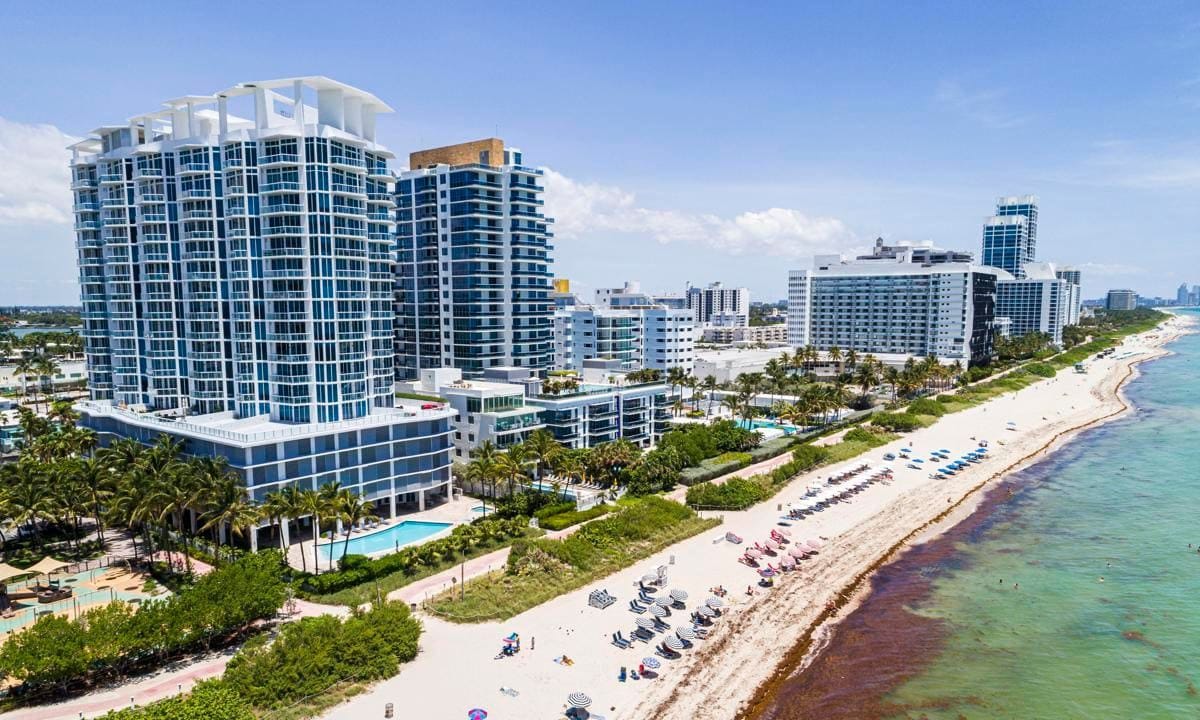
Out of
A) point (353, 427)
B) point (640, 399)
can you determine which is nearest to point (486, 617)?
point (353, 427)

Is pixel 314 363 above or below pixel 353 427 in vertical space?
A: above

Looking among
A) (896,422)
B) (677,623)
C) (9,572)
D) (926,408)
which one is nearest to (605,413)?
(677,623)

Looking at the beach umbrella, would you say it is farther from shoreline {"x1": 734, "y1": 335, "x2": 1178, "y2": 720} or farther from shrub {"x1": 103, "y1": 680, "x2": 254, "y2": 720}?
shrub {"x1": 103, "y1": 680, "x2": 254, "y2": 720}

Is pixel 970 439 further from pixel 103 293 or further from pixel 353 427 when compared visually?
pixel 103 293

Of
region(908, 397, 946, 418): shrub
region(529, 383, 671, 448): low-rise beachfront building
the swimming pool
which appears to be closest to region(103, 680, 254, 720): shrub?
the swimming pool

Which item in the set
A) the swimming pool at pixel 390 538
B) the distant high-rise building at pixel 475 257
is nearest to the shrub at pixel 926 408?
the distant high-rise building at pixel 475 257

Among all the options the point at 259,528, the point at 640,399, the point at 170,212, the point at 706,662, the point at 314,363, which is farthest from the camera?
the point at 640,399
